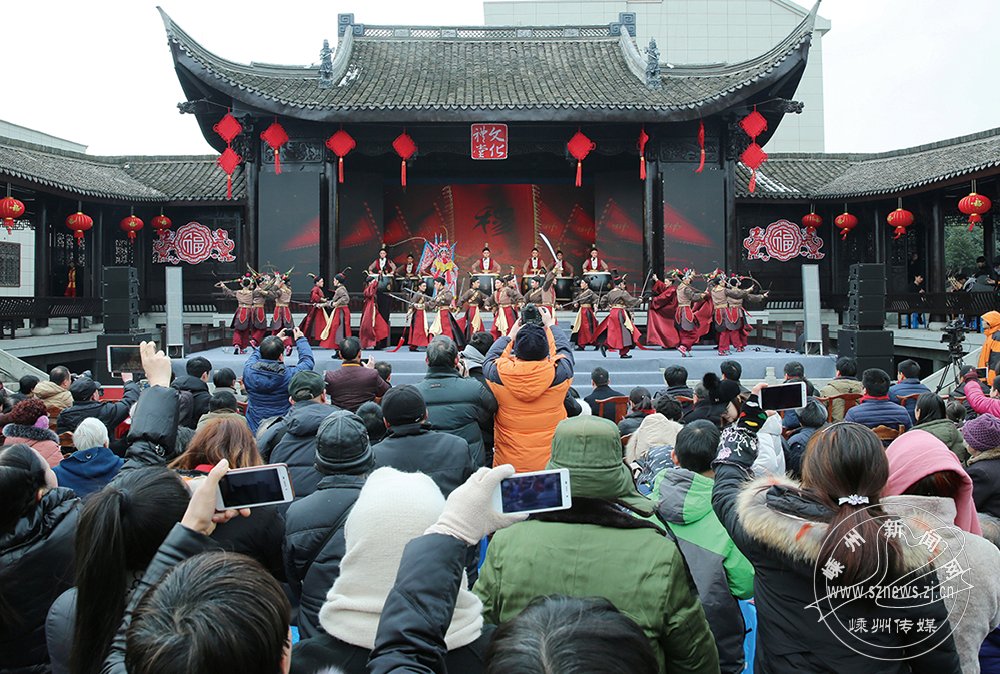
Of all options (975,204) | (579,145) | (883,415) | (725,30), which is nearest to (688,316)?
(579,145)

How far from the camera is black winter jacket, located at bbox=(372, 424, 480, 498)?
2.95 metres

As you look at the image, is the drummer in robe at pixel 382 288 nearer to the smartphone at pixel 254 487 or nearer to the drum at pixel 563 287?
the drum at pixel 563 287

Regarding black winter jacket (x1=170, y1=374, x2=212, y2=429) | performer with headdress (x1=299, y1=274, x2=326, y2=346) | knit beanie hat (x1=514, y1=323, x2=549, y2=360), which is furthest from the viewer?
performer with headdress (x1=299, y1=274, x2=326, y2=346)

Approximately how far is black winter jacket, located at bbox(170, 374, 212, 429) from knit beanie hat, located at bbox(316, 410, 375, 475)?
2.78 metres

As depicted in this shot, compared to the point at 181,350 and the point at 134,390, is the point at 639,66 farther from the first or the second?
the point at 134,390

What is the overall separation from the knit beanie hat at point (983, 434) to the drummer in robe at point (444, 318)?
9208 mm

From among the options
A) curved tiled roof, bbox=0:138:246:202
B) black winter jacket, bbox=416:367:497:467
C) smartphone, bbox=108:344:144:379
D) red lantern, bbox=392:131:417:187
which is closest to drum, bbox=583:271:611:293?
red lantern, bbox=392:131:417:187

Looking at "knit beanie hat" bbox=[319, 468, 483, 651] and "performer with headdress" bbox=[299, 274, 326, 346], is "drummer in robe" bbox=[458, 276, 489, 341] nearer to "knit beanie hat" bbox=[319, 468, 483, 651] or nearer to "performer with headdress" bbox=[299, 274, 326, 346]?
"performer with headdress" bbox=[299, 274, 326, 346]

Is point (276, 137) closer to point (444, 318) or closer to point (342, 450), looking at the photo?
point (444, 318)

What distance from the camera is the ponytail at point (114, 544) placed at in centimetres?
166

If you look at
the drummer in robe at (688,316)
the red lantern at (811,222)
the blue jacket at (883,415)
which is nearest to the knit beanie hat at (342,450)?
the blue jacket at (883,415)

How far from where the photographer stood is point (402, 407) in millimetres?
2955

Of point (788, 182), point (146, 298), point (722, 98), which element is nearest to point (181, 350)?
point (146, 298)

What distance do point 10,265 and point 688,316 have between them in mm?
15789
